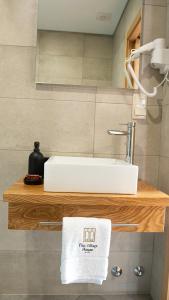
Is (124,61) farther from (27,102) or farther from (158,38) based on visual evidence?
(27,102)

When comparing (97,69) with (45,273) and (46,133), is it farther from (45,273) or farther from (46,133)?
(45,273)

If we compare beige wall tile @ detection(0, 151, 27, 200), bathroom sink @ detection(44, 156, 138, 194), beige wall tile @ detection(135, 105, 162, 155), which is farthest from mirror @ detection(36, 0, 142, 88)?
bathroom sink @ detection(44, 156, 138, 194)

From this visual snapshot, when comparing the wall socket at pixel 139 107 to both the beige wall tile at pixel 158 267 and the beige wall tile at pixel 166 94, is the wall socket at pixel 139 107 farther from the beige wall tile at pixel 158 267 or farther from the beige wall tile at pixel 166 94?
the beige wall tile at pixel 158 267

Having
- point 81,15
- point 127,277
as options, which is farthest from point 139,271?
point 81,15

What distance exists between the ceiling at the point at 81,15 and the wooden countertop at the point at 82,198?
3.34 feet

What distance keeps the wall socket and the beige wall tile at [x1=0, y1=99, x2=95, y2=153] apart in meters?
0.26

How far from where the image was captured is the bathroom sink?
3.78 feet

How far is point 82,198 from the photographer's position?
1128mm

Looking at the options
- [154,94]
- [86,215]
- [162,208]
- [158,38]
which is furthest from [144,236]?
[158,38]

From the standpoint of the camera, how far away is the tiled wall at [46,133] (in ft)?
5.19

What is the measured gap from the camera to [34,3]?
1579 millimetres

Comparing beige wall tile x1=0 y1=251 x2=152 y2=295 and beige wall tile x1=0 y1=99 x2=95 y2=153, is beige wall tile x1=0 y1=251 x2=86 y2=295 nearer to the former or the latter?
beige wall tile x1=0 y1=251 x2=152 y2=295

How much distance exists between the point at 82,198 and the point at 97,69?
2.80 feet

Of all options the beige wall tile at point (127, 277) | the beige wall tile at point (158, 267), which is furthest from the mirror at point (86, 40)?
the beige wall tile at point (127, 277)
